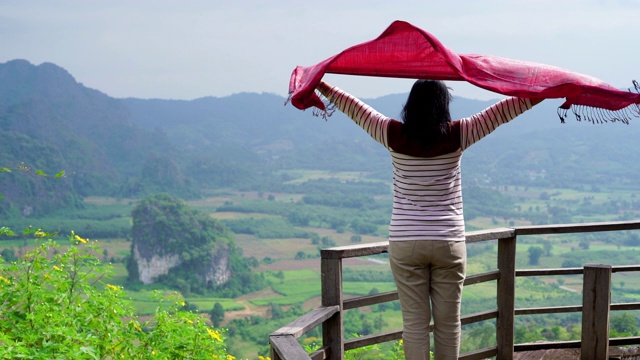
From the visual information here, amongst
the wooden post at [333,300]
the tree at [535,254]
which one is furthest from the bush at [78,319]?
the tree at [535,254]

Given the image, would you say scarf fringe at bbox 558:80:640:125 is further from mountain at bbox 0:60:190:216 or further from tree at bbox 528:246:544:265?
mountain at bbox 0:60:190:216

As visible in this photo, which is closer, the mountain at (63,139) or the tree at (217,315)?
the tree at (217,315)

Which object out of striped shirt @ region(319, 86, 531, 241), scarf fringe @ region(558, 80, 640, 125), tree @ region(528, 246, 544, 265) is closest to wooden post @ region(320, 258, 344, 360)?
striped shirt @ region(319, 86, 531, 241)

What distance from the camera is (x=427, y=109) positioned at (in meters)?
2.38

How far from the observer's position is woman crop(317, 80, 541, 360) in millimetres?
2400

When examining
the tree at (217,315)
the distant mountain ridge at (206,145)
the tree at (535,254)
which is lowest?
the tree at (217,315)

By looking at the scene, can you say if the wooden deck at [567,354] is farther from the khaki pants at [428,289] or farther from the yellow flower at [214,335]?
the yellow flower at [214,335]

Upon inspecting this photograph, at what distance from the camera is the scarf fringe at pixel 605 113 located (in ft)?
7.89

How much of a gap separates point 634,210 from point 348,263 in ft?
104

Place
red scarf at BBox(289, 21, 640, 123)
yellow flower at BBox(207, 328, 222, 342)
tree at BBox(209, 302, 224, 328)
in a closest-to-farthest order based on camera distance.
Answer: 1. red scarf at BBox(289, 21, 640, 123)
2. yellow flower at BBox(207, 328, 222, 342)
3. tree at BBox(209, 302, 224, 328)

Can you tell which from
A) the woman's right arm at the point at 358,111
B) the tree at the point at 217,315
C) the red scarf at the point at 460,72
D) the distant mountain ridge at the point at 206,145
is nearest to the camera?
the red scarf at the point at 460,72

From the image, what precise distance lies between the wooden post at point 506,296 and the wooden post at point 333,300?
0.94 m

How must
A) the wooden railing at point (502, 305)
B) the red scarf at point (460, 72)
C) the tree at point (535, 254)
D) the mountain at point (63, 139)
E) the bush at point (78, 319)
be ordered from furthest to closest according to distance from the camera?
the mountain at point (63, 139) → the tree at point (535, 254) → the bush at point (78, 319) → the wooden railing at point (502, 305) → the red scarf at point (460, 72)

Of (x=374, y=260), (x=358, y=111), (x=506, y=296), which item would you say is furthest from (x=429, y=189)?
(x=374, y=260)
